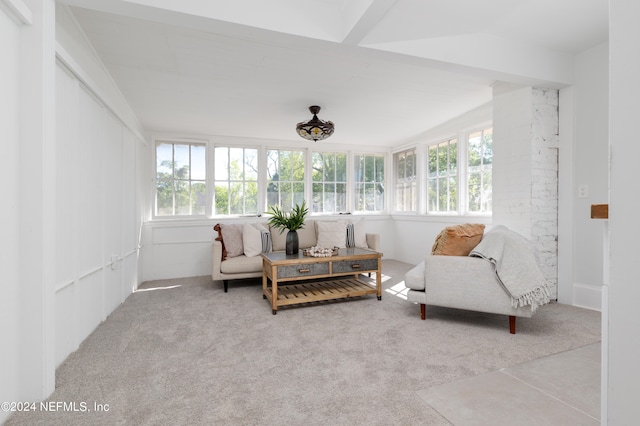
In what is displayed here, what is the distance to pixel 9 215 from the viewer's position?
61.3 inches

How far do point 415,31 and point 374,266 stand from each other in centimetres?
229

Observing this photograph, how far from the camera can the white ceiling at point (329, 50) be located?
214 cm

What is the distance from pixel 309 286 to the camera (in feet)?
12.4

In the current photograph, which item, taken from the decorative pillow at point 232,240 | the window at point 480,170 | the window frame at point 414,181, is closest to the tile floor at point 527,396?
the window at point 480,170

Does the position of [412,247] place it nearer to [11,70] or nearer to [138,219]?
[138,219]

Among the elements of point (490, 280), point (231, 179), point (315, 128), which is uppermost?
point (315, 128)

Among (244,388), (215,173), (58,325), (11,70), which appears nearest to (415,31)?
(11,70)

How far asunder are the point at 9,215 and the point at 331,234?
11.5 feet

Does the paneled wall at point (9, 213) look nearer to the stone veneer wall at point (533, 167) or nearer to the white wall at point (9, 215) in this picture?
the white wall at point (9, 215)

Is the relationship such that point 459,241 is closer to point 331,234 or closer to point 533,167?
point 533,167

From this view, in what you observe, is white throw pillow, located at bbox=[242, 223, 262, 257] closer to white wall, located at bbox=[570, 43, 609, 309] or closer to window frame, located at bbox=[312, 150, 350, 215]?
window frame, located at bbox=[312, 150, 350, 215]

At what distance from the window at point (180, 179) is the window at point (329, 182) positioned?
194 cm

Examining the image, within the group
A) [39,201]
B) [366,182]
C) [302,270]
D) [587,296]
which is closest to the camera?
[39,201]

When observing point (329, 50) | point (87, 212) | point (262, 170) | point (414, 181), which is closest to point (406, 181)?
point (414, 181)
